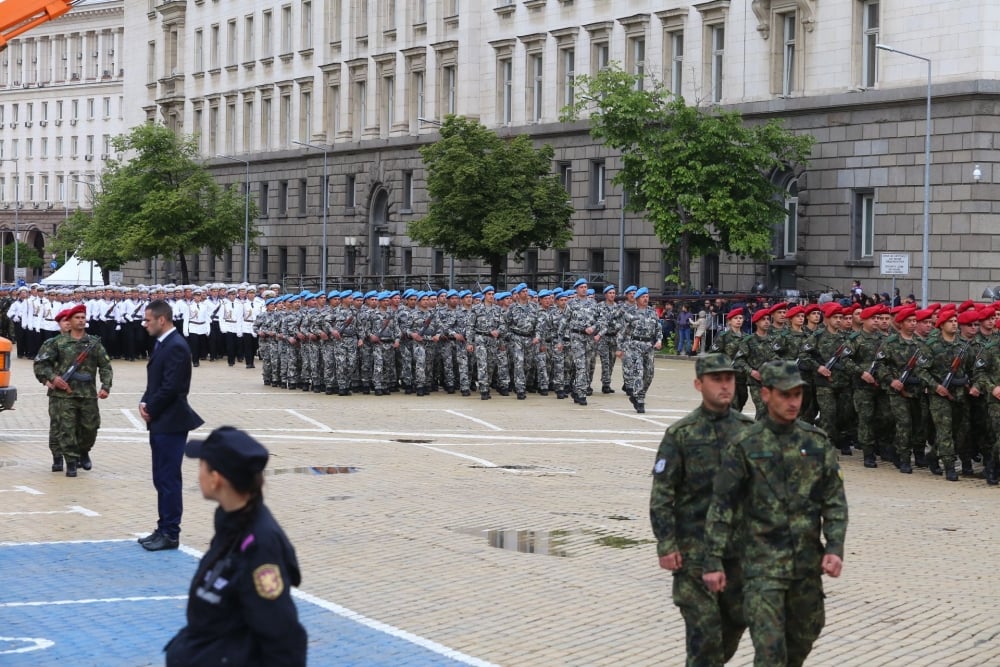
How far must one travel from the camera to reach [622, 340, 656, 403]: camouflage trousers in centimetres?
2711

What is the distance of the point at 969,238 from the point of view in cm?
4300

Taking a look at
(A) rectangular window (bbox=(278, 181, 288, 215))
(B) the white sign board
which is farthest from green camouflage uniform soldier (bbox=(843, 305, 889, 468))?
(A) rectangular window (bbox=(278, 181, 288, 215))

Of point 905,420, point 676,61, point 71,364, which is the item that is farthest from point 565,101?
point 71,364

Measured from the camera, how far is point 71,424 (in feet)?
58.6

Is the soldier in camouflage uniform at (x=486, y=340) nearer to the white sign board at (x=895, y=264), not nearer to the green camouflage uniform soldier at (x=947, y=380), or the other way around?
A: the green camouflage uniform soldier at (x=947, y=380)

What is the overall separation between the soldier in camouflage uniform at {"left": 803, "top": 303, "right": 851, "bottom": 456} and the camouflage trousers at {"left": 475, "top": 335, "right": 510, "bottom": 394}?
9.73 meters

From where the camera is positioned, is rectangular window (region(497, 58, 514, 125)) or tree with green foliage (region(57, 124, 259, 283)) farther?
tree with green foliage (region(57, 124, 259, 283))

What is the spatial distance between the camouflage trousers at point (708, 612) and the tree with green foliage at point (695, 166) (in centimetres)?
3793

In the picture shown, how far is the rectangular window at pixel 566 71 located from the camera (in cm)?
5834

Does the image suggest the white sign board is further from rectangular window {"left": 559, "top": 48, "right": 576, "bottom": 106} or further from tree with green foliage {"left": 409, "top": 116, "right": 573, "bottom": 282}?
rectangular window {"left": 559, "top": 48, "right": 576, "bottom": 106}

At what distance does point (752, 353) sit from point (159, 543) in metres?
10.0

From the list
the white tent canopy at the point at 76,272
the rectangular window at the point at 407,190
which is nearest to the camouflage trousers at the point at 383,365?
the rectangular window at the point at 407,190

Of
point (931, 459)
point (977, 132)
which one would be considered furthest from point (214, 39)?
point (931, 459)

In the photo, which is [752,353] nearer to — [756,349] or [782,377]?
[756,349]
